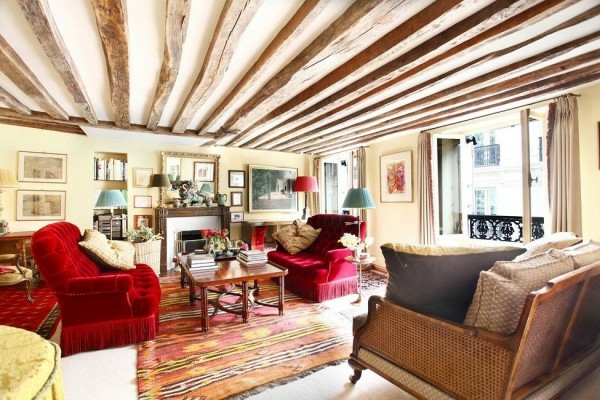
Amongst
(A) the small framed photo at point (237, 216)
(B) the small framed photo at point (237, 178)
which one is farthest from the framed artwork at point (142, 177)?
(A) the small framed photo at point (237, 216)

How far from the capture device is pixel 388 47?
2.07 m

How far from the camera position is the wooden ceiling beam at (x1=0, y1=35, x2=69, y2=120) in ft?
7.14

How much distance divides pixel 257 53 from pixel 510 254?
2.24 meters

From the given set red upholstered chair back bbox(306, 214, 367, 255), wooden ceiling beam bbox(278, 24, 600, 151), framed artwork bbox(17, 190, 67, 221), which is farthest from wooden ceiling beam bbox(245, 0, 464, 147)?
framed artwork bbox(17, 190, 67, 221)

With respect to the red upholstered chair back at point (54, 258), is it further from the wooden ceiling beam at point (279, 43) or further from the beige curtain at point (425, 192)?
the beige curtain at point (425, 192)

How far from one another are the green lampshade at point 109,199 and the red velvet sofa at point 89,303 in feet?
7.40

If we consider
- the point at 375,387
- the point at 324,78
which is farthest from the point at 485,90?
the point at 375,387

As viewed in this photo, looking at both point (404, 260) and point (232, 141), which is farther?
point (232, 141)

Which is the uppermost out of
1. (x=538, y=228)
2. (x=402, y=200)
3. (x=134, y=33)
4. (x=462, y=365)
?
(x=134, y=33)

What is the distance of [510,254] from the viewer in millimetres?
1586

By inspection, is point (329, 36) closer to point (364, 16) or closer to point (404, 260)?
point (364, 16)

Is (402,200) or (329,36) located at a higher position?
(329,36)

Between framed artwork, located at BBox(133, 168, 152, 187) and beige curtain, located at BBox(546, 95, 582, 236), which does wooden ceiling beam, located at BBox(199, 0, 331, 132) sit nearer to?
framed artwork, located at BBox(133, 168, 152, 187)

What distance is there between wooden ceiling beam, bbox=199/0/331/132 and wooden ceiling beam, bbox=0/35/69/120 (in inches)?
67.8
